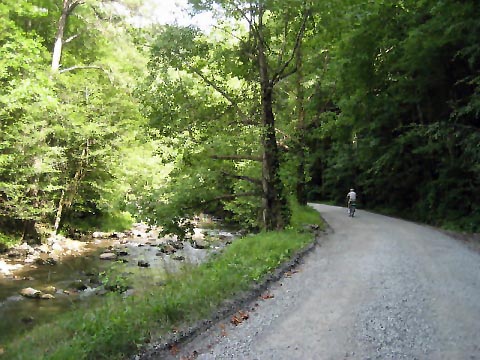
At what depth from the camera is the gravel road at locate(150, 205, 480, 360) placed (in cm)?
495

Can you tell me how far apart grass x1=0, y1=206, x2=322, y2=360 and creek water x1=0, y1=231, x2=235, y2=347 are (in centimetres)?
149

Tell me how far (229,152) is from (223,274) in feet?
16.6

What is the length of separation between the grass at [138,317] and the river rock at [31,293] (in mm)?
3888

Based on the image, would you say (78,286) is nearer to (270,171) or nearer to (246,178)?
(246,178)

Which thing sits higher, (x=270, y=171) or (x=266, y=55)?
(x=266, y=55)

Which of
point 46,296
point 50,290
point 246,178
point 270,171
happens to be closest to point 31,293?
point 46,296

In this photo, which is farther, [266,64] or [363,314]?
[266,64]

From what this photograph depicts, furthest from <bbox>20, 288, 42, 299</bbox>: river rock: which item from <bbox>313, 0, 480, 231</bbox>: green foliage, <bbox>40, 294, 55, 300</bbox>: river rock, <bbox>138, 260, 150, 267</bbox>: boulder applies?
<bbox>313, 0, 480, 231</bbox>: green foliage

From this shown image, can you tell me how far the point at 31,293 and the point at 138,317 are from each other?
6.36 metres

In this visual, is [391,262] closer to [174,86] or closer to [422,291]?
[422,291]

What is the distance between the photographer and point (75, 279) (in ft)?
40.9

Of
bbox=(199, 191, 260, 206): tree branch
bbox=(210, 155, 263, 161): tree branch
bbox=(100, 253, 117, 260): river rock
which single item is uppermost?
bbox=(210, 155, 263, 161): tree branch

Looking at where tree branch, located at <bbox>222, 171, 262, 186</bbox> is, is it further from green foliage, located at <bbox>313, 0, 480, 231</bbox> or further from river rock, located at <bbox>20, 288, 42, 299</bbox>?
green foliage, located at <bbox>313, 0, 480, 231</bbox>

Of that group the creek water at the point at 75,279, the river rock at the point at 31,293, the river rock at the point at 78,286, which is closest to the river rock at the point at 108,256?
the creek water at the point at 75,279
